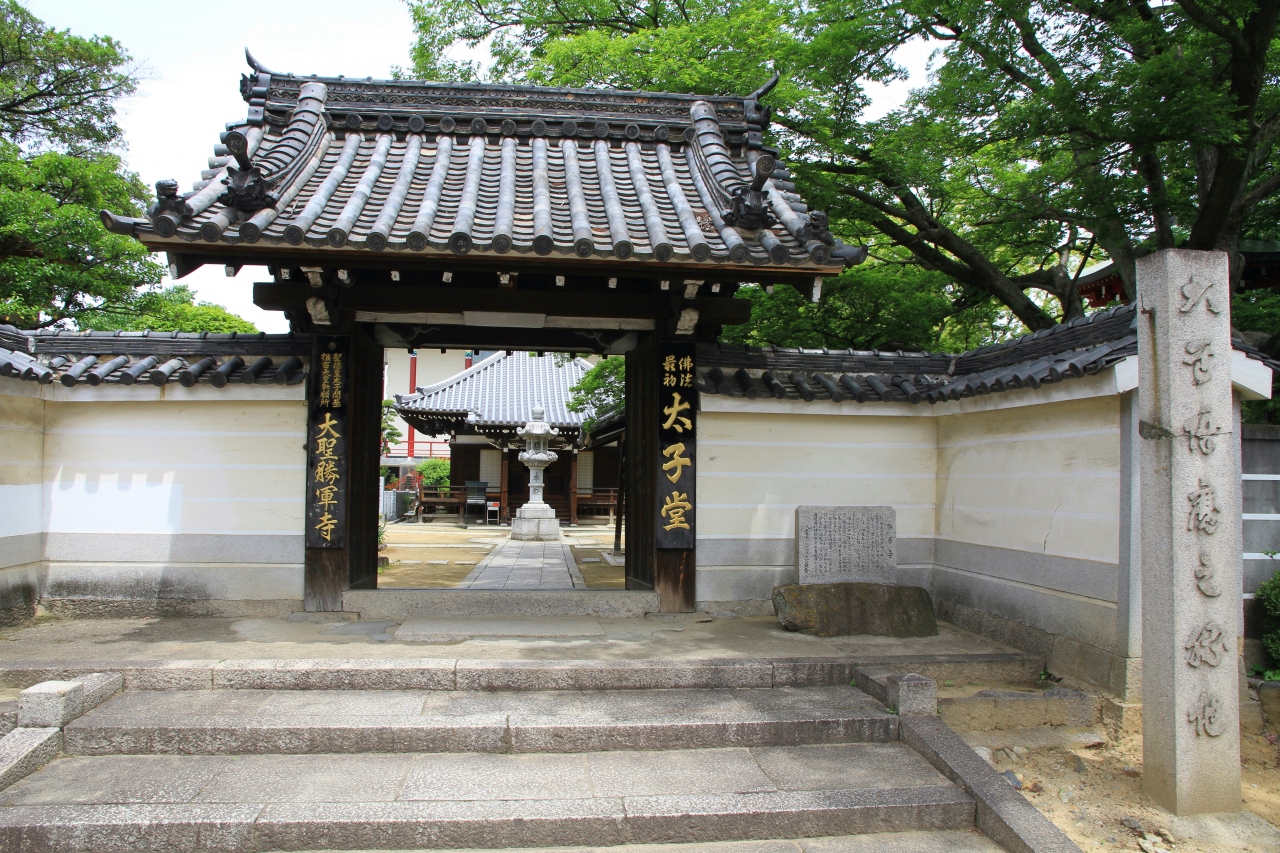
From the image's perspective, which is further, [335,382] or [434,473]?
[434,473]

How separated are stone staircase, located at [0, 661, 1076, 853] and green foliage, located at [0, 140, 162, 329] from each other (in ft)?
43.9

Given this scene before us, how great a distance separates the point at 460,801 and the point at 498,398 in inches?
973

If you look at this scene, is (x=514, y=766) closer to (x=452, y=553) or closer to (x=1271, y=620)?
(x=1271, y=620)

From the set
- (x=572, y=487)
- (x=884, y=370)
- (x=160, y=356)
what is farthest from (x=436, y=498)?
(x=884, y=370)

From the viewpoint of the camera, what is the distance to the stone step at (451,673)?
6047mm

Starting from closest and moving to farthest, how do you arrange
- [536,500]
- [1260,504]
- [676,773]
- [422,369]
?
1. [676,773]
2. [1260,504]
3. [536,500]
4. [422,369]

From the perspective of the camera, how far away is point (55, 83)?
20016 millimetres

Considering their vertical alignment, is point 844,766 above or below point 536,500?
below

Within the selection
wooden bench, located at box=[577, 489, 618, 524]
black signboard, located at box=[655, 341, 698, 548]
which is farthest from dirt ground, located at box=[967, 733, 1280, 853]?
wooden bench, located at box=[577, 489, 618, 524]

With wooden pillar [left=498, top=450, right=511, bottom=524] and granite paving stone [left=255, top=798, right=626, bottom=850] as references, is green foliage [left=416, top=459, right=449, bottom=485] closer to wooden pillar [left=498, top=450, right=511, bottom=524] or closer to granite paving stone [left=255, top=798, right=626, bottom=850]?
wooden pillar [left=498, top=450, right=511, bottom=524]

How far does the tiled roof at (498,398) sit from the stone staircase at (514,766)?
1970 centimetres

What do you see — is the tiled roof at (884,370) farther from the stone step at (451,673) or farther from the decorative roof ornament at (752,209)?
the stone step at (451,673)

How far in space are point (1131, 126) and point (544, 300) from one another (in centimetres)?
723

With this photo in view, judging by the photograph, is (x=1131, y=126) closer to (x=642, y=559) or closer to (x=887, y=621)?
(x=887, y=621)
